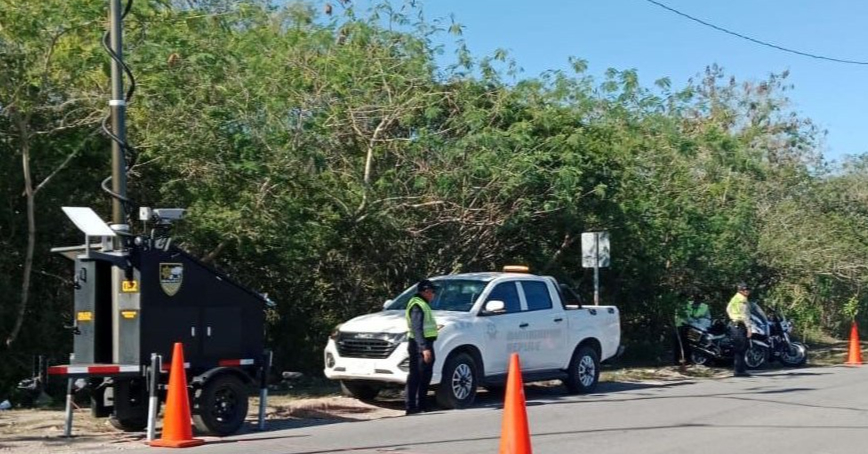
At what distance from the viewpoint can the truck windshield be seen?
51.8 ft

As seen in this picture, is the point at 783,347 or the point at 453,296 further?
the point at 783,347

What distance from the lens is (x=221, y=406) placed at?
40.0 feet

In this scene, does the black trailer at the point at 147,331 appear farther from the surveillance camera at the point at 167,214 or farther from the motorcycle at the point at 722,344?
the motorcycle at the point at 722,344

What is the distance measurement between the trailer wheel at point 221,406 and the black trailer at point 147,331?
11 millimetres

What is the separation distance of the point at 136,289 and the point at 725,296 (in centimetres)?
1829

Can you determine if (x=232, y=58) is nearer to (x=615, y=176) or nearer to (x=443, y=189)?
(x=443, y=189)

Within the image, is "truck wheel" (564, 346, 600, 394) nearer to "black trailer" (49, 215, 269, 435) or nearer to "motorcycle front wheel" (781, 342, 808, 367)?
"black trailer" (49, 215, 269, 435)

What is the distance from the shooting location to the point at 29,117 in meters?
14.5

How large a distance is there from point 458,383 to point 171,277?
4647mm

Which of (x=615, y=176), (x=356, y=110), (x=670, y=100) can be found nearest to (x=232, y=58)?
(x=356, y=110)

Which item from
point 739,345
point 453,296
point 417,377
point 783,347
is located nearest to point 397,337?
point 417,377

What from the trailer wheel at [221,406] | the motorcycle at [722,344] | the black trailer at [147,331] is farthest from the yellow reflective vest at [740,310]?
the trailer wheel at [221,406]

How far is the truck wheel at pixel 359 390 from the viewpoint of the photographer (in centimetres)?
1515

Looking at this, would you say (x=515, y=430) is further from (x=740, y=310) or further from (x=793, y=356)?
(x=793, y=356)
